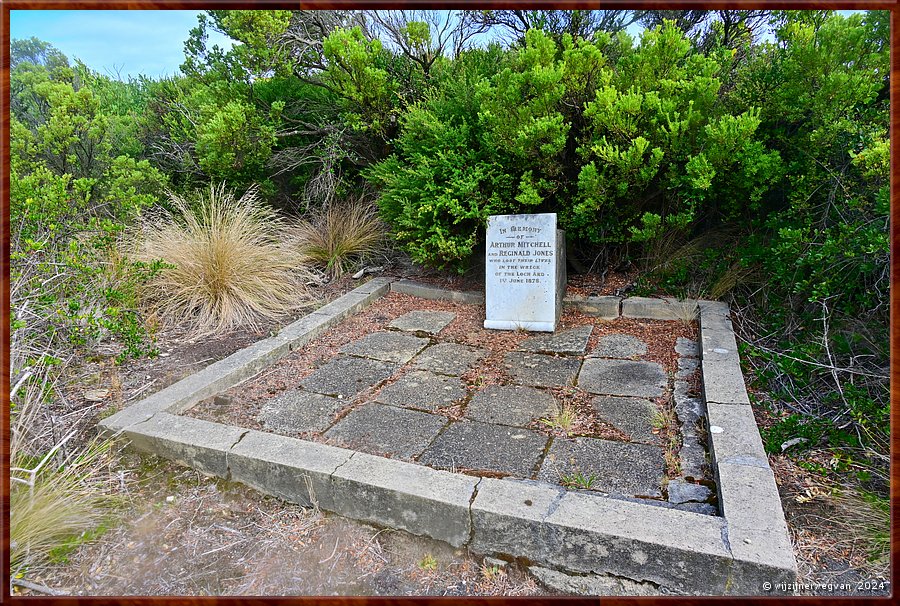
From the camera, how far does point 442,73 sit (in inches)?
209

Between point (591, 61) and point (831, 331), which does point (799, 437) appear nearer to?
point (831, 331)

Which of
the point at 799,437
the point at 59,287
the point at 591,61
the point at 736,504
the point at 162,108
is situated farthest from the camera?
the point at 162,108

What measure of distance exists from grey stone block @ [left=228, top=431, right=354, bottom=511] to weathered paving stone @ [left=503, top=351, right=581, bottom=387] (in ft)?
4.30

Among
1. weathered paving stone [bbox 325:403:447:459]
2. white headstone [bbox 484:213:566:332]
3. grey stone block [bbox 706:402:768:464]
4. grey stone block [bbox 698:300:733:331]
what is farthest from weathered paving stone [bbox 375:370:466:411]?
grey stone block [bbox 698:300:733:331]

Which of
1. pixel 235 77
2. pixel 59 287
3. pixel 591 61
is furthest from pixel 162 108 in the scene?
pixel 591 61

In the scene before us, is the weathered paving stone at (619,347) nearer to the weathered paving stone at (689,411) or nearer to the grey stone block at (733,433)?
the weathered paving stone at (689,411)

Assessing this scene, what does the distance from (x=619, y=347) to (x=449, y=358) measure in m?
1.18

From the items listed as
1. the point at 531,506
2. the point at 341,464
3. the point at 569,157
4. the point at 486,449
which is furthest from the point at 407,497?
the point at 569,157

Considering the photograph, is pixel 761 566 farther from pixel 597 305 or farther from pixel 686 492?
pixel 597 305

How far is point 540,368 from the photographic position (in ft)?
10.7

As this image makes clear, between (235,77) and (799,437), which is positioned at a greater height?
(235,77)

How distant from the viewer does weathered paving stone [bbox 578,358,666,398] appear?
292cm

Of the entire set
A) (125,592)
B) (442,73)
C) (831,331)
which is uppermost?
(442,73)

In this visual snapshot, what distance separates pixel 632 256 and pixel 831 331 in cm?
193
